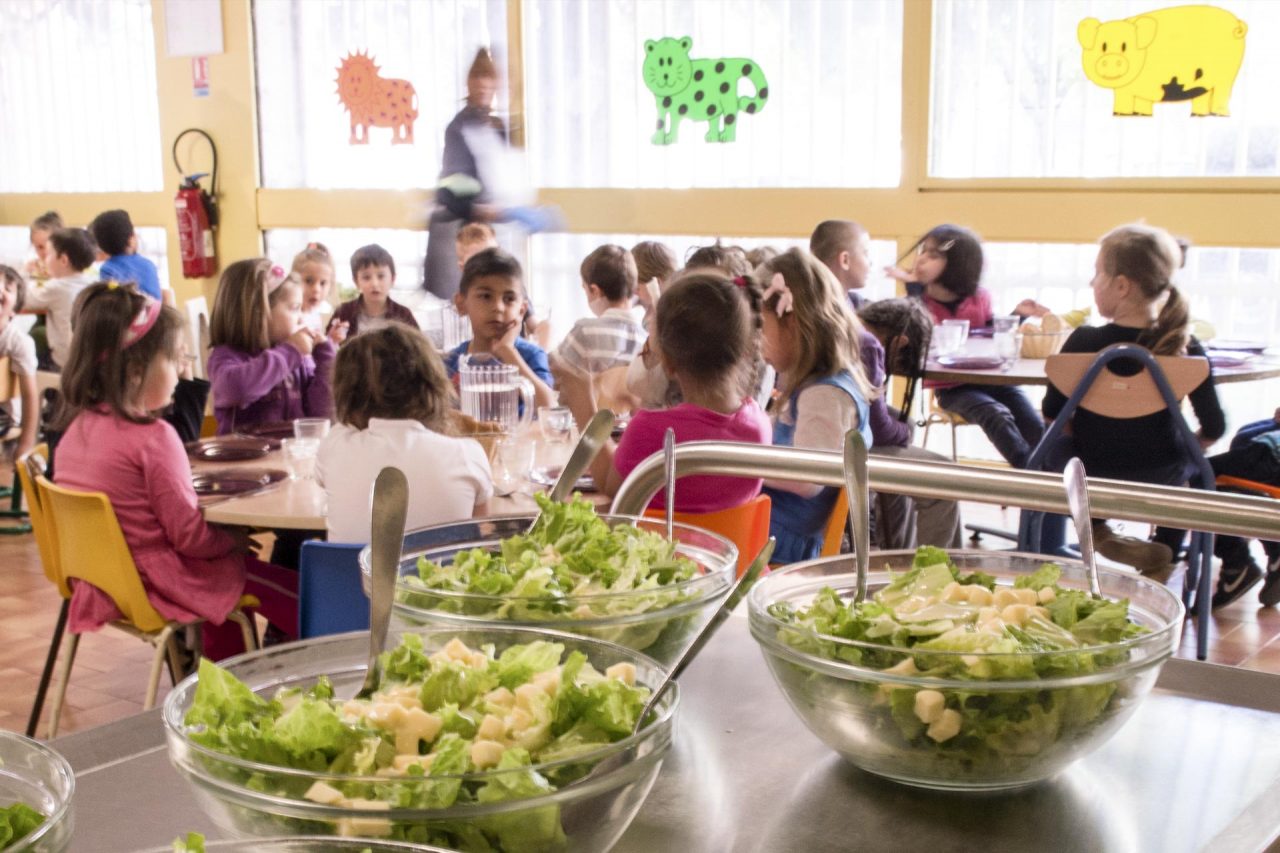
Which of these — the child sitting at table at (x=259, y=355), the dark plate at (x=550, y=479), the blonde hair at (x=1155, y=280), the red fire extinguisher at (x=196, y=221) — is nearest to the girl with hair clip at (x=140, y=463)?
the dark plate at (x=550, y=479)

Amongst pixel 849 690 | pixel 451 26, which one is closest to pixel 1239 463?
pixel 849 690

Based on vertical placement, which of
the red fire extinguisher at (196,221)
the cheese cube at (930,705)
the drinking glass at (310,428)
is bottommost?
the drinking glass at (310,428)

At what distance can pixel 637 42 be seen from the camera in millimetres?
6789

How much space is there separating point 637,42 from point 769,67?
2.58 feet

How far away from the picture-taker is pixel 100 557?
2885 millimetres

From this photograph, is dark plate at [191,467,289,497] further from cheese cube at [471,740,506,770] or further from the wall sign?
the wall sign

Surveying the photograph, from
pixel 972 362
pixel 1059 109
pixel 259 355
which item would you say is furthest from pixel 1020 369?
pixel 259 355

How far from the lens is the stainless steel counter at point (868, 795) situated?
774 mm

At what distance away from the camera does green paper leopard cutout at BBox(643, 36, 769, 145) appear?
6484mm

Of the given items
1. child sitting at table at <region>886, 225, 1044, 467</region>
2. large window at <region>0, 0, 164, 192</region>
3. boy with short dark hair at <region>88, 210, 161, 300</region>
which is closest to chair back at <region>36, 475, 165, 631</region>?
child sitting at table at <region>886, 225, 1044, 467</region>

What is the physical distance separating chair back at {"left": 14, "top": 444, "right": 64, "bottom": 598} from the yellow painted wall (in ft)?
13.8

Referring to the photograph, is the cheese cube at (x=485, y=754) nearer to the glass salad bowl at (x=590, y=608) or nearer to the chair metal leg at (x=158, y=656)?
the glass salad bowl at (x=590, y=608)

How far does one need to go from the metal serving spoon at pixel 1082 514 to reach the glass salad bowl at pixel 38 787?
2.25 feet

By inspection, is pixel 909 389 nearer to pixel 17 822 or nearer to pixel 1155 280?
pixel 1155 280
